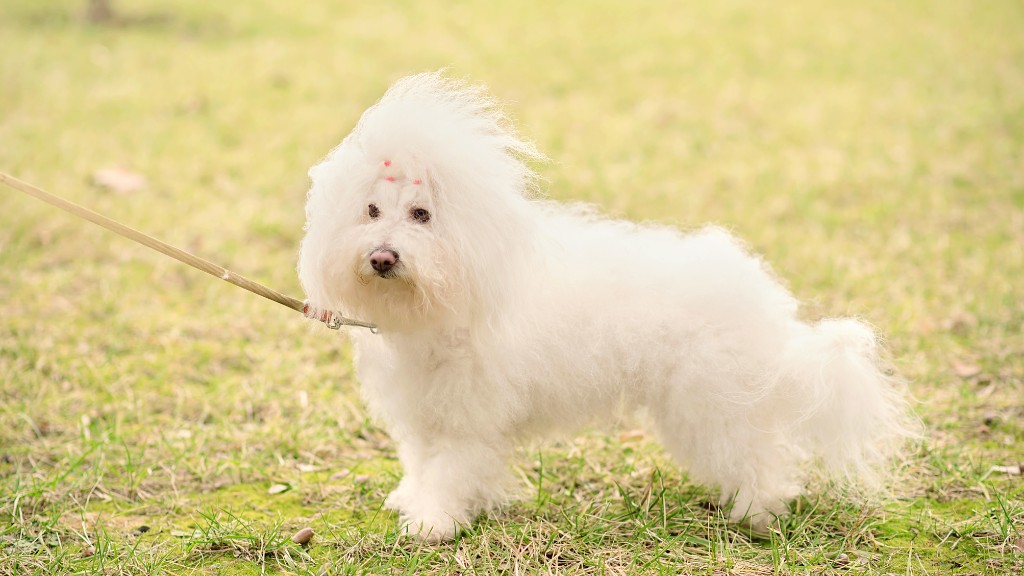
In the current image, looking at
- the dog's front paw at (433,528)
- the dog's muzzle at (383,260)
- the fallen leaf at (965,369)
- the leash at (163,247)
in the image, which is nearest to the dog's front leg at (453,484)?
the dog's front paw at (433,528)

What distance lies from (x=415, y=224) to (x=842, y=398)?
1390mm

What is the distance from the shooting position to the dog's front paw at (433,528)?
9.28 feet

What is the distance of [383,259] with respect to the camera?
245 centimetres

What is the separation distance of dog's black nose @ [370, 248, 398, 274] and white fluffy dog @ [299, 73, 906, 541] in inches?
1.4

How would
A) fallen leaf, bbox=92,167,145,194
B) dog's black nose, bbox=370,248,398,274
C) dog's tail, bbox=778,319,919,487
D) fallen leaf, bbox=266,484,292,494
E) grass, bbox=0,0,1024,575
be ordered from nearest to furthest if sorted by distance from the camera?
dog's black nose, bbox=370,248,398,274
dog's tail, bbox=778,319,919,487
grass, bbox=0,0,1024,575
fallen leaf, bbox=266,484,292,494
fallen leaf, bbox=92,167,145,194

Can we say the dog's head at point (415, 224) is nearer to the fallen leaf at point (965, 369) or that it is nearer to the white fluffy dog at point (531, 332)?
the white fluffy dog at point (531, 332)

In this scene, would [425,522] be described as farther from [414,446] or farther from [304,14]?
[304,14]

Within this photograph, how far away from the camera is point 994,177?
6.86 metres

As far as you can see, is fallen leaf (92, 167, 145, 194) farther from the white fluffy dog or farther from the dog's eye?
the dog's eye

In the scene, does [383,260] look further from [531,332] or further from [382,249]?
[531,332]

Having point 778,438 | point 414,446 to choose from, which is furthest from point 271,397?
point 778,438

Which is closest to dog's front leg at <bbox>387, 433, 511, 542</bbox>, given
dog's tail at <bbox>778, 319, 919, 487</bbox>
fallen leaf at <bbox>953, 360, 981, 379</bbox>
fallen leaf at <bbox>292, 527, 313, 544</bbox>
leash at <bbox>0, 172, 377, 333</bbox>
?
fallen leaf at <bbox>292, 527, 313, 544</bbox>

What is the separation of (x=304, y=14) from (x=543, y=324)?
9.46m

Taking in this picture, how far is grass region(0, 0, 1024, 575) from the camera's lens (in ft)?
9.50
